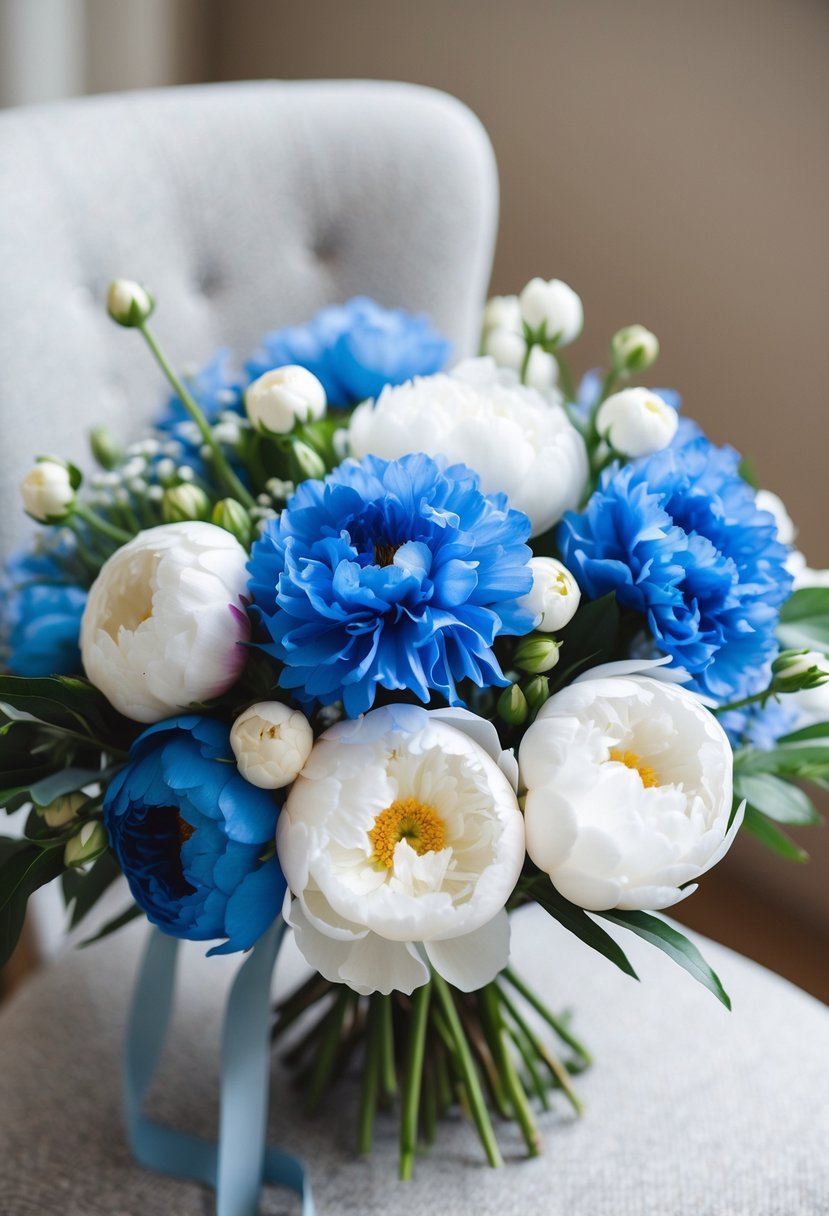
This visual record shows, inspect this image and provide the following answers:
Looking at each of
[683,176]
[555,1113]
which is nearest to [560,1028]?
[555,1113]

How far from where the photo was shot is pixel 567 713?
396 mm

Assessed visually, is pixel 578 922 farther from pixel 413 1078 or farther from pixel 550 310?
pixel 550 310

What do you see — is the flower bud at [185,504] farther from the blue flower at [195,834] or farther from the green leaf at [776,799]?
the green leaf at [776,799]

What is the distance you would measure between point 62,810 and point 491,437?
0.23 metres

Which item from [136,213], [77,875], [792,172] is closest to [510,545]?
[77,875]

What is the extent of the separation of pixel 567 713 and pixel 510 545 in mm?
67

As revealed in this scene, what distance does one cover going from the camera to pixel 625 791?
1.23 ft

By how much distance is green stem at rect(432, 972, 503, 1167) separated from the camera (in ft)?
1.73

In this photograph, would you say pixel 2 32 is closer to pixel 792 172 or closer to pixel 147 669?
pixel 792 172

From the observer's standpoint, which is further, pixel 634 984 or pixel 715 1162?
pixel 634 984

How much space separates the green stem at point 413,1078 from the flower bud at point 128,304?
0.35 meters

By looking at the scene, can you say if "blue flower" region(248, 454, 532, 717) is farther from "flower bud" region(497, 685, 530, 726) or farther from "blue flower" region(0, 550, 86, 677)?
"blue flower" region(0, 550, 86, 677)

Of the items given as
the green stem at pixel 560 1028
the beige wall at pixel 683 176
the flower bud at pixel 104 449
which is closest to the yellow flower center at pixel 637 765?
the green stem at pixel 560 1028

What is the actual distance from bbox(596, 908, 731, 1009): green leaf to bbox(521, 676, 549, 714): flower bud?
8cm
